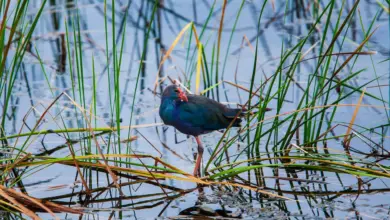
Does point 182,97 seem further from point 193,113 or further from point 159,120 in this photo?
point 159,120

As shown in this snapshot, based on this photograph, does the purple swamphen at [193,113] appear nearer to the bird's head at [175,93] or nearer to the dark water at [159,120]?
the bird's head at [175,93]

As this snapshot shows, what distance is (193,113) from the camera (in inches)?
180

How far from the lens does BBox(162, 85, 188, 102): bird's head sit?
459 cm

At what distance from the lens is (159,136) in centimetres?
528

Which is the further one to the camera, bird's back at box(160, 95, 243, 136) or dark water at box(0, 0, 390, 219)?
bird's back at box(160, 95, 243, 136)

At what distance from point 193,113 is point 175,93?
158 millimetres

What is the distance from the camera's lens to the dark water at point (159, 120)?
13.1 feet

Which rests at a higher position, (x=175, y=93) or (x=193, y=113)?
(x=175, y=93)

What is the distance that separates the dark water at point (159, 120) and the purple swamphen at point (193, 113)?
0.24m

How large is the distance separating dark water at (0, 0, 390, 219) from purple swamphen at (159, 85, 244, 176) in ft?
0.80

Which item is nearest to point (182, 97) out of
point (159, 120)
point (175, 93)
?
point (175, 93)

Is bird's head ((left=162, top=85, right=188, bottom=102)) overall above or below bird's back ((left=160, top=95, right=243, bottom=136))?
above

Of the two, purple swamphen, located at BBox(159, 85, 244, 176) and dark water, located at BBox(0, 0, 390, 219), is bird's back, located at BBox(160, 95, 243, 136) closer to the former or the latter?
purple swamphen, located at BBox(159, 85, 244, 176)

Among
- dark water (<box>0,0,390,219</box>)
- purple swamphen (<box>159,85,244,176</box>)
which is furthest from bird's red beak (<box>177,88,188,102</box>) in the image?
dark water (<box>0,0,390,219</box>)
